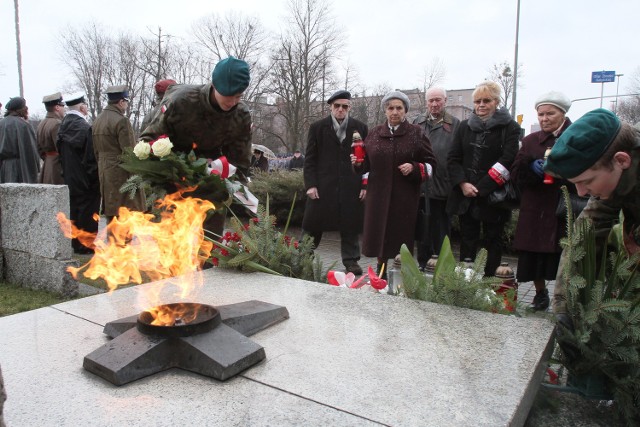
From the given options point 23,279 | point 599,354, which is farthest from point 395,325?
point 23,279

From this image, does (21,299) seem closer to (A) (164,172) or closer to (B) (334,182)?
(A) (164,172)

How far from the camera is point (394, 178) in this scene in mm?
4895

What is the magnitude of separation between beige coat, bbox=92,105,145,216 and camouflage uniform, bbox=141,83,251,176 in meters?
2.46

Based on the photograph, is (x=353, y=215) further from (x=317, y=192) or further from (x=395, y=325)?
(x=395, y=325)

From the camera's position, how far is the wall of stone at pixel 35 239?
4.54m

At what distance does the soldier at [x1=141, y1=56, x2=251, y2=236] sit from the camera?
3.61 meters

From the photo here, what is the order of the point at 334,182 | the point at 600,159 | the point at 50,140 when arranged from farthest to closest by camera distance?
the point at 50,140, the point at 334,182, the point at 600,159

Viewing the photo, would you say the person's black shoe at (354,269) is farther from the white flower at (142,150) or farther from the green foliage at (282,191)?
the green foliage at (282,191)

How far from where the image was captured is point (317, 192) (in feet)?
18.7

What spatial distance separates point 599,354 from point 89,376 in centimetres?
194

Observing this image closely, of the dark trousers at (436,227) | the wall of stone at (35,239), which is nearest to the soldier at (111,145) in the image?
the wall of stone at (35,239)

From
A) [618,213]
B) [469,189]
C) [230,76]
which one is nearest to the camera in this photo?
[618,213]

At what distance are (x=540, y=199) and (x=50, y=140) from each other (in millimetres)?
6311

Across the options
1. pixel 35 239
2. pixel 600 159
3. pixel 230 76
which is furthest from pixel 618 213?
pixel 35 239
